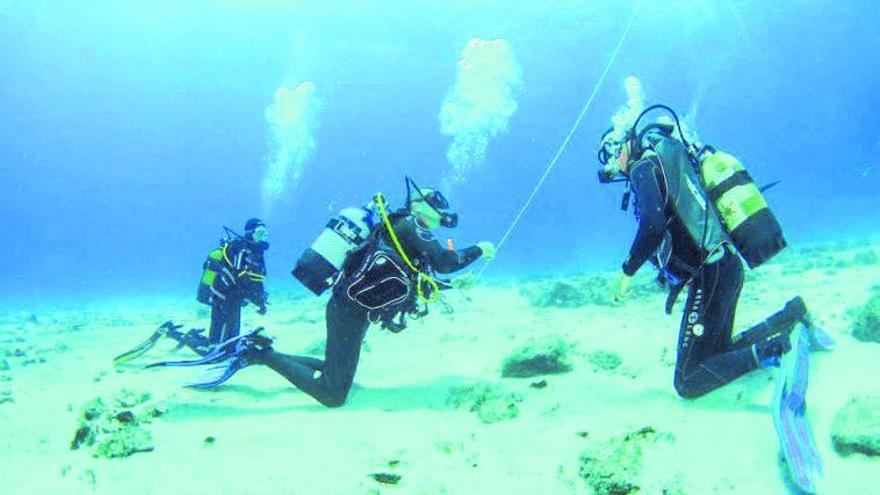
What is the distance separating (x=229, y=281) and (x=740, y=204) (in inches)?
282

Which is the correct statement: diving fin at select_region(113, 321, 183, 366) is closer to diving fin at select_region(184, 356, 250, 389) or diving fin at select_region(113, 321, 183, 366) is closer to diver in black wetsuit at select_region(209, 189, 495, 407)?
diving fin at select_region(184, 356, 250, 389)

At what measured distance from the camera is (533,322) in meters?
9.63

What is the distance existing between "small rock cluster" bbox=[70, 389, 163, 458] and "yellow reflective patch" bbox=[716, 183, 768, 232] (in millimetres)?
5122

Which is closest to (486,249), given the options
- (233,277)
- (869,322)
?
(869,322)

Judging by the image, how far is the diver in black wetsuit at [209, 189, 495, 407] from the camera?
16.1 feet

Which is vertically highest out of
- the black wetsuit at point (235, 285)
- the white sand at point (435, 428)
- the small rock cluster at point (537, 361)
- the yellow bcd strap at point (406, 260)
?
the black wetsuit at point (235, 285)

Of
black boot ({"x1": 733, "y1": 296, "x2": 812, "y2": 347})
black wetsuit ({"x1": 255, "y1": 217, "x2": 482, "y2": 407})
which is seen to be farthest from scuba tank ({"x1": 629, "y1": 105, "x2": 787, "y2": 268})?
black wetsuit ({"x1": 255, "y1": 217, "x2": 482, "y2": 407})

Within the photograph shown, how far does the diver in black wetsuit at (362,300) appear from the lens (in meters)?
4.92

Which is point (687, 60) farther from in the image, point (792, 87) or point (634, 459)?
point (792, 87)

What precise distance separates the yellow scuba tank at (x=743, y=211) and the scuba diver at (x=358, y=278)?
7.51ft

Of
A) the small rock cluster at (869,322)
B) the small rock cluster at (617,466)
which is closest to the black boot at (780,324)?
the small rock cluster at (869,322)

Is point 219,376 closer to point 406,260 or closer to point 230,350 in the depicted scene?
point 230,350

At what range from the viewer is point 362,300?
4852 mm

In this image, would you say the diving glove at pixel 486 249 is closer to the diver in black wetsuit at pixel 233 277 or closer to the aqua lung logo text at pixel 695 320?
the aqua lung logo text at pixel 695 320
